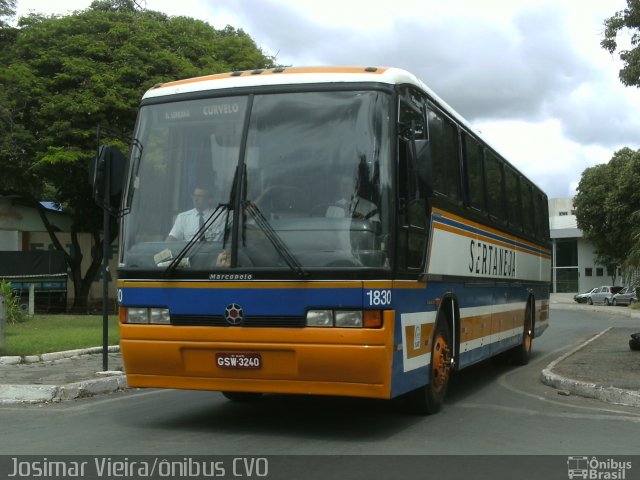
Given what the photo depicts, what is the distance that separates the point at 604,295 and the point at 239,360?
48075mm

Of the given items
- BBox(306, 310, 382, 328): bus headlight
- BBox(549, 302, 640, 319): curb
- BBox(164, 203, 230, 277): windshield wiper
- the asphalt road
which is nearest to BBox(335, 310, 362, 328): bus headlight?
BBox(306, 310, 382, 328): bus headlight

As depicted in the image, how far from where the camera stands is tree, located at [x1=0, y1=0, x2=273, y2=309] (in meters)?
23.0

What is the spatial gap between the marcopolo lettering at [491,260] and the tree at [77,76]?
46.4 feet

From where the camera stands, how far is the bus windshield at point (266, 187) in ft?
20.5

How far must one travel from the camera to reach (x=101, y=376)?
9906 millimetres

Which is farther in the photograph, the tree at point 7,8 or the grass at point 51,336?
the tree at point 7,8

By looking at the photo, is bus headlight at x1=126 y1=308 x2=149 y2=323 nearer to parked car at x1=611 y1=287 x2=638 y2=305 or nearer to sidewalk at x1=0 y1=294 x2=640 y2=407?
A: sidewalk at x1=0 y1=294 x2=640 y2=407

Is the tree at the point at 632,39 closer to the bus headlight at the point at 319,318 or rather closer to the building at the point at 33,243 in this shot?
the bus headlight at the point at 319,318

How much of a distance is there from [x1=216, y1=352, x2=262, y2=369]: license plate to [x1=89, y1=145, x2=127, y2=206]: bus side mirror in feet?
6.74

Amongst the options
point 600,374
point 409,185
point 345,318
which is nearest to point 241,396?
point 345,318

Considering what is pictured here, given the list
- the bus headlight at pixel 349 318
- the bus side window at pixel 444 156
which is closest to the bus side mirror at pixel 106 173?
the bus headlight at pixel 349 318

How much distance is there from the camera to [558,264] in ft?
226

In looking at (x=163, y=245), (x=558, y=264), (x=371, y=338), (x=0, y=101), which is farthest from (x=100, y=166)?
(x=558, y=264)
